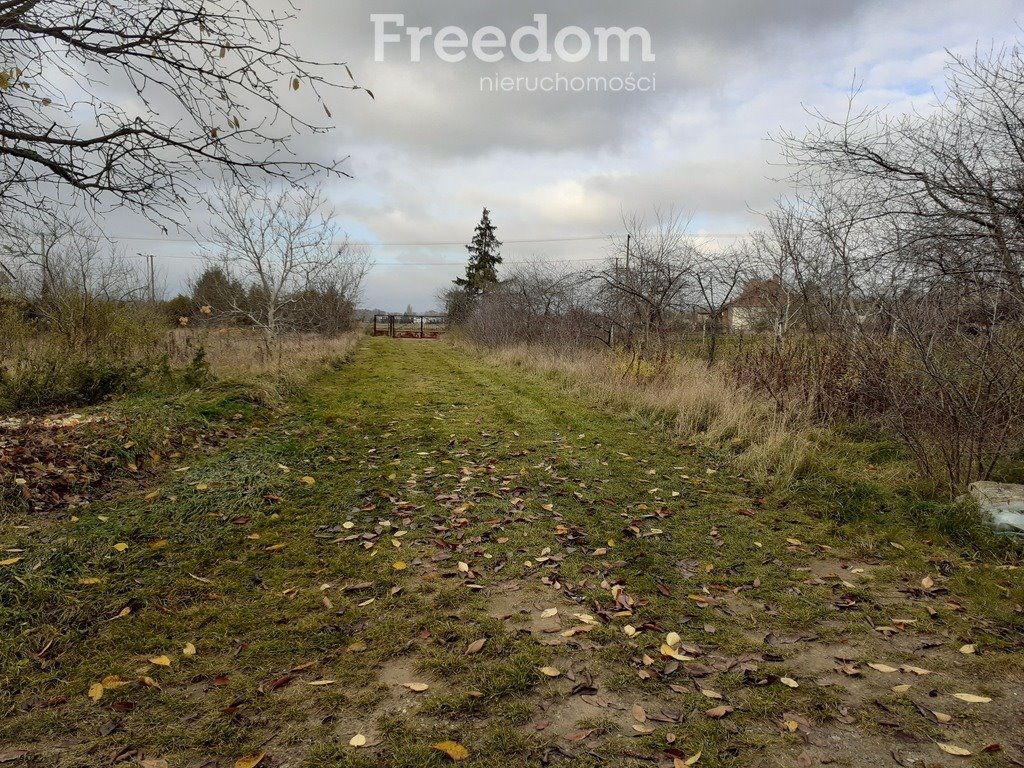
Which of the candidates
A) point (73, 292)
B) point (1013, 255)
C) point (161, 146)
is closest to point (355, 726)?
point (161, 146)

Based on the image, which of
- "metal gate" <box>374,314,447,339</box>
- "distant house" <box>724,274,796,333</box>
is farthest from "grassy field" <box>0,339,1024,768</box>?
"metal gate" <box>374,314,447,339</box>

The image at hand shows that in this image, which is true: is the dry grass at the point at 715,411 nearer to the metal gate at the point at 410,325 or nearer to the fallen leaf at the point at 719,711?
the fallen leaf at the point at 719,711

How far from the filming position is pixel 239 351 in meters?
13.7

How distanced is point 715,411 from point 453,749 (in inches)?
265

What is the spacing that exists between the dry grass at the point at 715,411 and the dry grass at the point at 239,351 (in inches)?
262

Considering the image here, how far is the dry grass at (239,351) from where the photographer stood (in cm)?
1156

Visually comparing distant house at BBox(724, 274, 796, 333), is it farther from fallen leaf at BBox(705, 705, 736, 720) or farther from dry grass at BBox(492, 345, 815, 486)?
fallen leaf at BBox(705, 705, 736, 720)

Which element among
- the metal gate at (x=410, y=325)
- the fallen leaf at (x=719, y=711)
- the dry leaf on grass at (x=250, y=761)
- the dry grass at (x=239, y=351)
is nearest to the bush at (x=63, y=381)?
the dry grass at (x=239, y=351)

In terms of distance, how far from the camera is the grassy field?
88.1 inches

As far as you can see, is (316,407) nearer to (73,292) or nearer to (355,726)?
(73,292)

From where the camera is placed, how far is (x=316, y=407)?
9.51 metres

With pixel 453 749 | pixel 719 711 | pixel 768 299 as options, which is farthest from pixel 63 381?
pixel 768 299

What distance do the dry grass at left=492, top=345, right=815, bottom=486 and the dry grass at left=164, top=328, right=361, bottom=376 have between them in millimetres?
6649

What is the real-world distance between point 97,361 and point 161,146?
697cm
